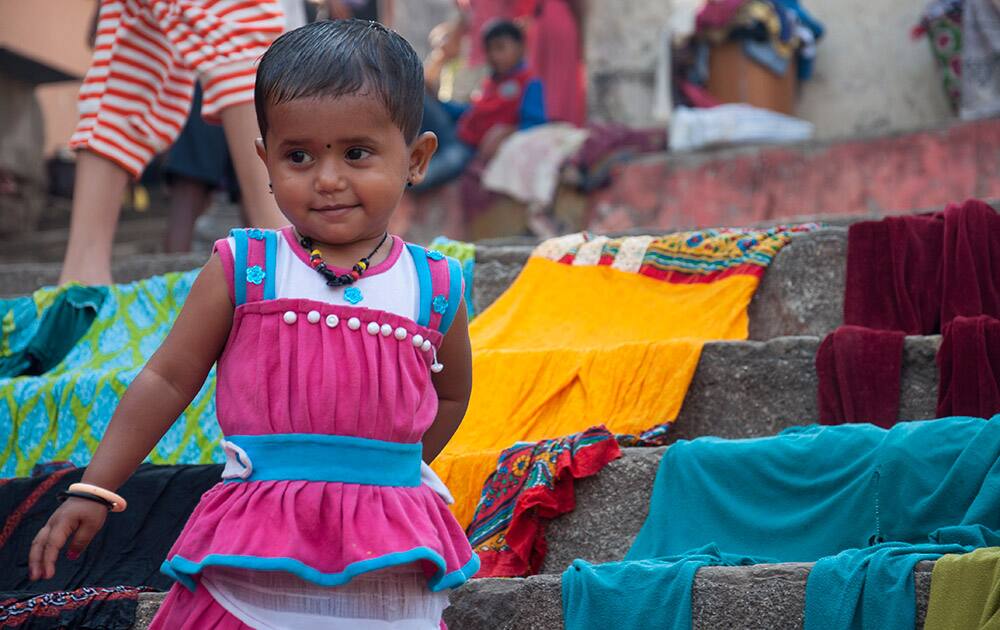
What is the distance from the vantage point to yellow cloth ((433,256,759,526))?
13.8 ft

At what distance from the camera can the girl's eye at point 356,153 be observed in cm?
262

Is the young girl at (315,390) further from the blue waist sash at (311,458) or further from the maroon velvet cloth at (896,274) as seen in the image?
the maroon velvet cloth at (896,274)

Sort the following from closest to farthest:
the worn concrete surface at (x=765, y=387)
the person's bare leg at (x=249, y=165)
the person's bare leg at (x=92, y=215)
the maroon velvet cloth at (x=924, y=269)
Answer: the worn concrete surface at (x=765, y=387), the maroon velvet cloth at (x=924, y=269), the person's bare leg at (x=249, y=165), the person's bare leg at (x=92, y=215)

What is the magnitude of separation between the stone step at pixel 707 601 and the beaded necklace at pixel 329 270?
910 mm

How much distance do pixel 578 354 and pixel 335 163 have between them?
1.96 meters

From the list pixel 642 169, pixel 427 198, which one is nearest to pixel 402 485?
pixel 642 169

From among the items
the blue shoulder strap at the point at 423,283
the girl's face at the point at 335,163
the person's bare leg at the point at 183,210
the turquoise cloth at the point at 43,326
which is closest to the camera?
the girl's face at the point at 335,163

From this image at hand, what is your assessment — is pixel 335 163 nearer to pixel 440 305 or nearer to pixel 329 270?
pixel 329 270

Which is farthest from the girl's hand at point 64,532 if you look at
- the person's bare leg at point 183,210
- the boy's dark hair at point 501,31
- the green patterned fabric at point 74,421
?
the boy's dark hair at point 501,31

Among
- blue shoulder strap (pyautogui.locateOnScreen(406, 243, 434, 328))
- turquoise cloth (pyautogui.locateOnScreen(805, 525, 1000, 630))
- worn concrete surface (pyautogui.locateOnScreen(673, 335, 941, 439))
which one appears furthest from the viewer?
worn concrete surface (pyautogui.locateOnScreen(673, 335, 941, 439))

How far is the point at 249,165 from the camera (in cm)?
473

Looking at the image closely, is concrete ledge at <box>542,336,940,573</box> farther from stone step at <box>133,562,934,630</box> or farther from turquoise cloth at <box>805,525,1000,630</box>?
turquoise cloth at <box>805,525,1000,630</box>

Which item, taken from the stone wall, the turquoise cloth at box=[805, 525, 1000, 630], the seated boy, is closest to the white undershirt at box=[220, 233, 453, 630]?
the turquoise cloth at box=[805, 525, 1000, 630]

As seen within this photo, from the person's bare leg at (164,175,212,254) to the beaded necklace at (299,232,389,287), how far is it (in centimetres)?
448
